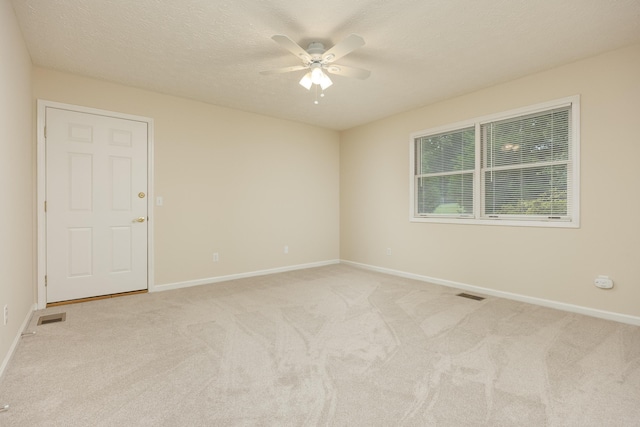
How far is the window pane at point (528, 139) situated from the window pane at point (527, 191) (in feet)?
0.42

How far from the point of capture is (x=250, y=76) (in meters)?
3.48

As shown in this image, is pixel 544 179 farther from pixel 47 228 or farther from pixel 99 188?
pixel 47 228

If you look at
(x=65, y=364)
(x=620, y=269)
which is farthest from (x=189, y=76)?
(x=620, y=269)

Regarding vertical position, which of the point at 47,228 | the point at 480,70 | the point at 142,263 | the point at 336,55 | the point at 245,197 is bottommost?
the point at 142,263

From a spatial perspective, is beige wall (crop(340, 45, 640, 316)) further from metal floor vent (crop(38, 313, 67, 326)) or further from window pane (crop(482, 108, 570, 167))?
metal floor vent (crop(38, 313, 67, 326))

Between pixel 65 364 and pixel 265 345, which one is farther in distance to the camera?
pixel 265 345

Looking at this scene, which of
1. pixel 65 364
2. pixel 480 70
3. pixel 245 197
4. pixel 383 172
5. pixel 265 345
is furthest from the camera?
pixel 383 172

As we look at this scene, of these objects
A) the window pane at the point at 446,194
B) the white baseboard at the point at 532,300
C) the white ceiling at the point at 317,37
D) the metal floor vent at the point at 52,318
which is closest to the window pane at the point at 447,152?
the window pane at the point at 446,194

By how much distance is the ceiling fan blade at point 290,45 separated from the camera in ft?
7.57

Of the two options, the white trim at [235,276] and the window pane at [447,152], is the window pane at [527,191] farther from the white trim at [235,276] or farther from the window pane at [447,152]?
the white trim at [235,276]

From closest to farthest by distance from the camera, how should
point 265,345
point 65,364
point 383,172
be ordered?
point 65,364 < point 265,345 < point 383,172

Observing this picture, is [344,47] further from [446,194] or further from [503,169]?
[446,194]

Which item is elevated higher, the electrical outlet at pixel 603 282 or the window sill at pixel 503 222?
the window sill at pixel 503 222

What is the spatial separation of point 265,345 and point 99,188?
281 centimetres
